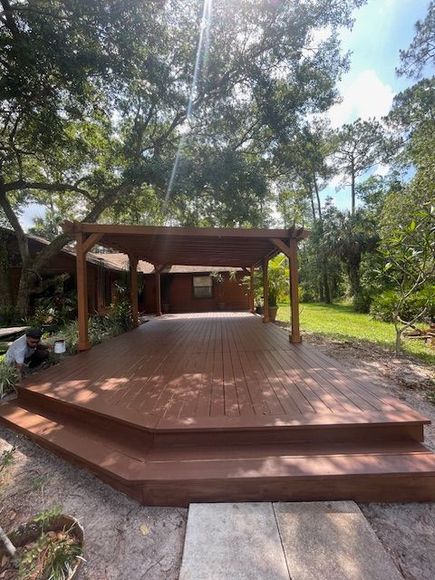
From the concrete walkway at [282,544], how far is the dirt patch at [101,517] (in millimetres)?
163

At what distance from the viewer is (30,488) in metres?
2.43

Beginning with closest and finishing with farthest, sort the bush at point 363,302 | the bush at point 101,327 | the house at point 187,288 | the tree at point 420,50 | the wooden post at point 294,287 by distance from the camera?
the wooden post at point 294,287 → the bush at point 101,327 → the tree at point 420,50 → the house at point 187,288 → the bush at point 363,302

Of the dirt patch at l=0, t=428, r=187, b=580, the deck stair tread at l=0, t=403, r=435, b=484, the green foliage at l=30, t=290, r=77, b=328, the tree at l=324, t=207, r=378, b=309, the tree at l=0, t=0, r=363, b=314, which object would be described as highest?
the tree at l=0, t=0, r=363, b=314

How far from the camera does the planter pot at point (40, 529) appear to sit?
1890 mm

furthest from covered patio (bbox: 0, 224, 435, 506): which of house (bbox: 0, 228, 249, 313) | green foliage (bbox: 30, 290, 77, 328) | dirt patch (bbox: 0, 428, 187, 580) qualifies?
house (bbox: 0, 228, 249, 313)

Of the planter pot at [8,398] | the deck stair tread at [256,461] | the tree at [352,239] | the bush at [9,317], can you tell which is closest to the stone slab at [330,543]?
the deck stair tread at [256,461]

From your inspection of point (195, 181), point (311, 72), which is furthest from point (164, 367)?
point (311, 72)

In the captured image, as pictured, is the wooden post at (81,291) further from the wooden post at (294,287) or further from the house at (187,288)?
the house at (187,288)

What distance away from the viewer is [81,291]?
5.82 m

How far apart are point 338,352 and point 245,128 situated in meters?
9.41

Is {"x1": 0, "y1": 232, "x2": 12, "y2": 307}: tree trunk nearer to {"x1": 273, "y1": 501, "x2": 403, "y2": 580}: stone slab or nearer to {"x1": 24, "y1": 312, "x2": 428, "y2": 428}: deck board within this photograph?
{"x1": 24, "y1": 312, "x2": 428, "y2": 428}: deck board

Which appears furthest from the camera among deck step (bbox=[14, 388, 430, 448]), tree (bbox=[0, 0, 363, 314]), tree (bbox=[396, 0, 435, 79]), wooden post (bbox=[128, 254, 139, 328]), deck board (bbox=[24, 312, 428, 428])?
tree (bbox=[396, 0, 435, 79])

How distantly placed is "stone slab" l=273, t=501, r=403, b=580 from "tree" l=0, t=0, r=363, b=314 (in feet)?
31.2

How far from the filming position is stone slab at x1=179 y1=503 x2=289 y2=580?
5.36ft
